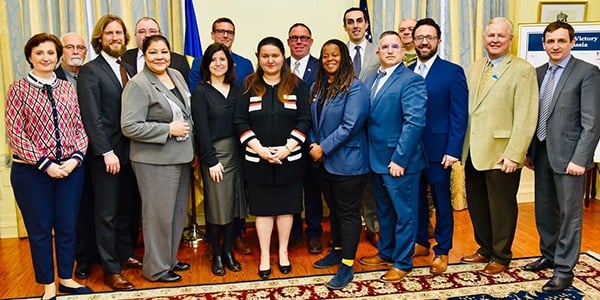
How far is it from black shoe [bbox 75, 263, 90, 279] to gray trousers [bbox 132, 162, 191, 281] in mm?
397

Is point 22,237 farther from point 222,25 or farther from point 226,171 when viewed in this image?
point 222,25

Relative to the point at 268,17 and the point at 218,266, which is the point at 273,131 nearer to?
the point at 218,266

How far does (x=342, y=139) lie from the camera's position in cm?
293

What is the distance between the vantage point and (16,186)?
2.64m

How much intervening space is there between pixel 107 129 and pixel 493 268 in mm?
2533

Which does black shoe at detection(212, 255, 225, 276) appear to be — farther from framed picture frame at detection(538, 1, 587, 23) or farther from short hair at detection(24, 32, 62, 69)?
framed picture frame at detection(538, 1, 587, 23)

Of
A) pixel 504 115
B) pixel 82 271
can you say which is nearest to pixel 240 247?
pixel 82 271

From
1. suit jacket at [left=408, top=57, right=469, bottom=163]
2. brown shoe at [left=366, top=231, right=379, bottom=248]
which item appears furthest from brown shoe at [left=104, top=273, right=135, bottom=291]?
suit jacket at [left=408, top=57, right=469, bottom=163]

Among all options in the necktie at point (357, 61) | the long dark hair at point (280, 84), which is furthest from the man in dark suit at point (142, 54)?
the necktie at point (357, 61)

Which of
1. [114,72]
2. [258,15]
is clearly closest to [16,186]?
[114,72]

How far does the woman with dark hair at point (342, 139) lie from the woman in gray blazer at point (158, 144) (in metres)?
0.82

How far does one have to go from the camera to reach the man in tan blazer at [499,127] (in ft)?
9.48

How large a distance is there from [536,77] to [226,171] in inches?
77.1

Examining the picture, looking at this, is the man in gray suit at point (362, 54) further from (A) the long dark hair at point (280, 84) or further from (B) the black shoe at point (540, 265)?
(B) the black shoe at point (540, 265)
